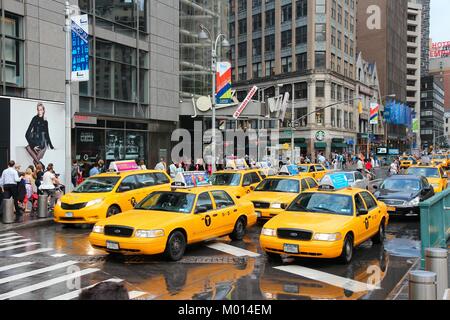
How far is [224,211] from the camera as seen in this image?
12.1 metres

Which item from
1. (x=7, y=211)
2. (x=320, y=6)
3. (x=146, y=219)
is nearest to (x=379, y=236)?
(x=146, y=219)

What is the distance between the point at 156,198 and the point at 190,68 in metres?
26.7

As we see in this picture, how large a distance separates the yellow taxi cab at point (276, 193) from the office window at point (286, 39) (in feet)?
182

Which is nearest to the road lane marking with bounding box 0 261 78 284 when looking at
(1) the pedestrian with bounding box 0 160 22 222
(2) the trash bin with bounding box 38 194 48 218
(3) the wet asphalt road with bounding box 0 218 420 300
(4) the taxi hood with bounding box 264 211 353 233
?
(3) the wet asphalt road with bounding box 0 218 420 300

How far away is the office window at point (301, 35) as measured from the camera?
66.9 m

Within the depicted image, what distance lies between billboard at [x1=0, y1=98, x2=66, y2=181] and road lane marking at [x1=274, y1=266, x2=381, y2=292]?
53.2 feet

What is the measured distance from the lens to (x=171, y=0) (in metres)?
32.2

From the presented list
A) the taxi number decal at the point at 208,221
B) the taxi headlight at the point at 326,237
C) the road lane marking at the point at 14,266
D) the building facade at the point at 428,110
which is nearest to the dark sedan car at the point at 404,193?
the taxi headlight at the point at 326,237

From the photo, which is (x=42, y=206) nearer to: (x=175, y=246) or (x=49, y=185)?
(x=49, y=185)

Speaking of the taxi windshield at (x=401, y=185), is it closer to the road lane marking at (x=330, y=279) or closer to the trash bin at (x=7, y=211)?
the road lane marking at (x=330, y=279)

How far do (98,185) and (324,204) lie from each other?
7923 millimetres

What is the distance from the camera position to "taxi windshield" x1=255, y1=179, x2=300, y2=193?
52.0 feet

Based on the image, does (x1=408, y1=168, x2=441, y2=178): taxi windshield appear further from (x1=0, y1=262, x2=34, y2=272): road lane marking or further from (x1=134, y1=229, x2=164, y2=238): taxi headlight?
(x1=0, y1=262, x2=34, y2=272): road lane marking
